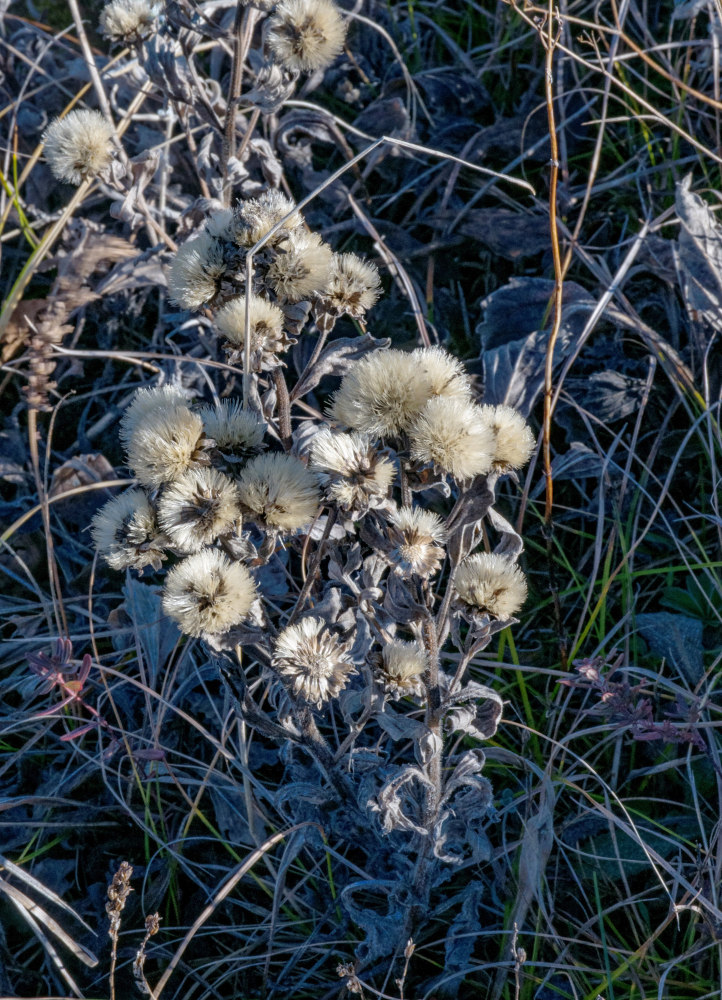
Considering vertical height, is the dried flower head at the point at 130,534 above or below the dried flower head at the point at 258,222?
below

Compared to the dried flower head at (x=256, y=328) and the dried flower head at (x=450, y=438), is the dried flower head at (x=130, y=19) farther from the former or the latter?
the dried flower head at (x=450, y=438)

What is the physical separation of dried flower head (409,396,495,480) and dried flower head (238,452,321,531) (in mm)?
195

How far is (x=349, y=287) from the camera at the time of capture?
1694 mm

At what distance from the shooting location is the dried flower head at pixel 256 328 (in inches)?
61.6

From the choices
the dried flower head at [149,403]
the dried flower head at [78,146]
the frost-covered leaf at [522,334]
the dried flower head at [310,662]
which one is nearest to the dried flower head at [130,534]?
the dried flower head at [149,403]

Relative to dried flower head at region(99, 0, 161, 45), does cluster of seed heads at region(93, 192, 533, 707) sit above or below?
below

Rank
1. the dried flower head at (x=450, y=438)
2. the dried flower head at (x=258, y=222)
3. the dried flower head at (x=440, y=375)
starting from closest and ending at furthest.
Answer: the dried flower head at (x=450, y=438)
the dried flower head at (x=440, y=375)
the dried flower head at (x=258, y=222)

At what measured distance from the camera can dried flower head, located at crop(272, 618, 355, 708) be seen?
153 cm

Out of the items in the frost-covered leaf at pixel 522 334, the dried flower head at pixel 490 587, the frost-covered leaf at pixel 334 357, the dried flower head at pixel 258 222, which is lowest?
the frost-covered leaf at pixel 522 334

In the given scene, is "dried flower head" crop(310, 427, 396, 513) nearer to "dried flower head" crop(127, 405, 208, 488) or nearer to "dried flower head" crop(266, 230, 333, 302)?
"dried flower head" crop(127, 405, 208, 488)

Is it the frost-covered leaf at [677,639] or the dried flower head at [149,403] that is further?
the frost-covered leaf at [677,639]

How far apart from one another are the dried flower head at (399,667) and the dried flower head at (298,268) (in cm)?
67

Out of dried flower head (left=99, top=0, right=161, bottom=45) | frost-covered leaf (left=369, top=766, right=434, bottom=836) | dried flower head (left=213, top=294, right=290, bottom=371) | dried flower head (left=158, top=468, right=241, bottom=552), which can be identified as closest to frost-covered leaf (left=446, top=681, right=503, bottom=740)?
frost-covered leaf (left=369, top=766, right=434, bottom=836)

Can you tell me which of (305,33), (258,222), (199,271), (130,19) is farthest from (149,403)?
(130,19)
